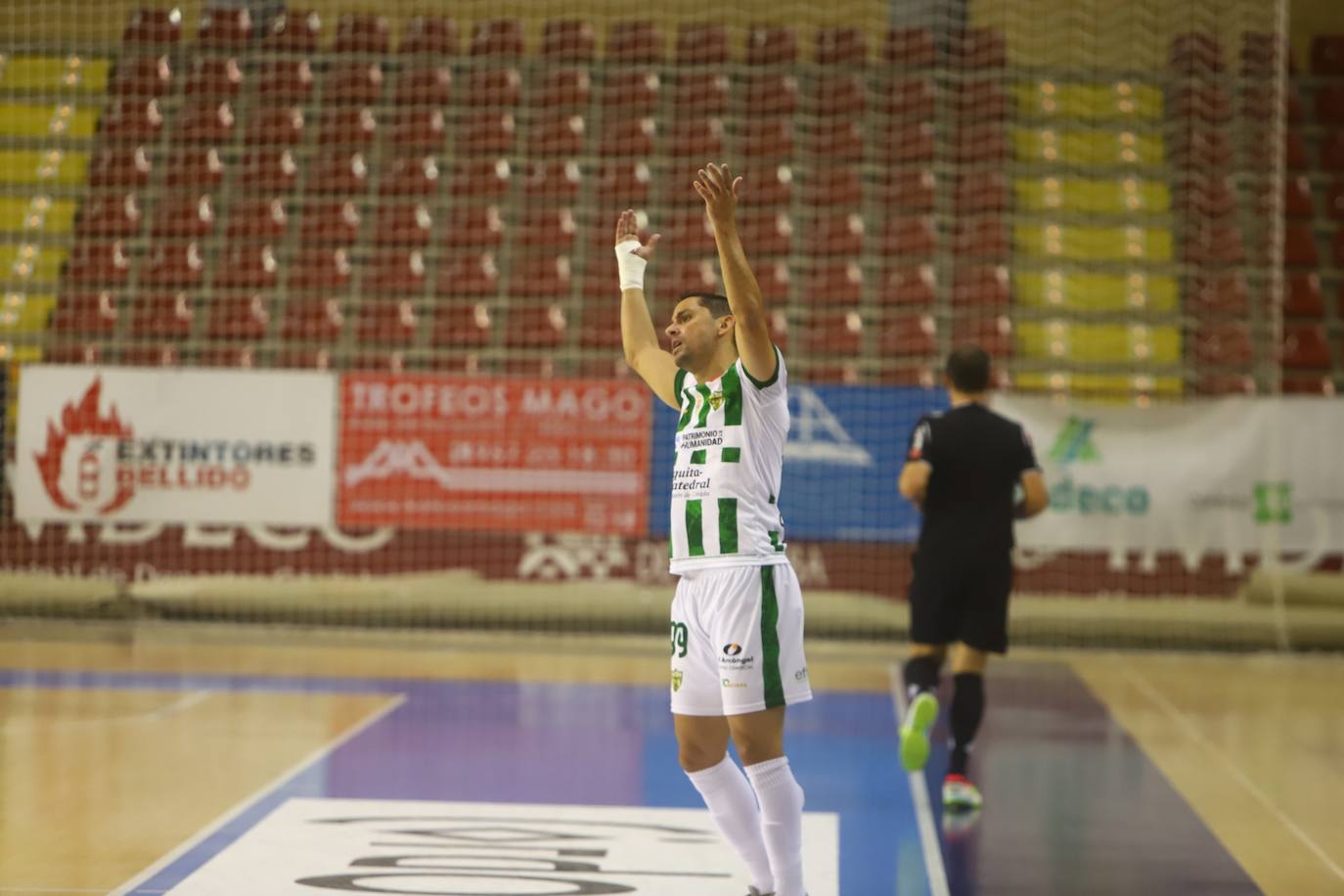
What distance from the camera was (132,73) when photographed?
16.7 metres

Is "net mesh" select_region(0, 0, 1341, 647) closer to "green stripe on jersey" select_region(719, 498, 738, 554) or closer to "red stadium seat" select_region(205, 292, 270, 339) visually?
"red stadium seat" select_region(205, 292, 270, 339)

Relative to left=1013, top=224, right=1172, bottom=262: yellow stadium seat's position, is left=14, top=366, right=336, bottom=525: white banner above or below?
below

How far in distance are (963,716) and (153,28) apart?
13.6 metres

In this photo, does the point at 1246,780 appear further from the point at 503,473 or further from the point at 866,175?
the point at 866,175

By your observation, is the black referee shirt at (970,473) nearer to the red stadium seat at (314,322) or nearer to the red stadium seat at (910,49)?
the red stadium seat at (314,322)

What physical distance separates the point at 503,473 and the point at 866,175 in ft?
18.1

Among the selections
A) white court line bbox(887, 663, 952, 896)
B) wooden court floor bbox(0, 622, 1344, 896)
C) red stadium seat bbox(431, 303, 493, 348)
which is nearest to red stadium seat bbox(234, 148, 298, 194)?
red stadium seat bbox(431, 303, 493, 348)

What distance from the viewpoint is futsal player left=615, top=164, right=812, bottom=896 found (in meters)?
4.32

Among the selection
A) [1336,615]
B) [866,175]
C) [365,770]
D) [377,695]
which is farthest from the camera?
[866,175]

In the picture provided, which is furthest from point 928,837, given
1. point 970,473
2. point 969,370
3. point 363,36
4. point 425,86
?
point 363,36

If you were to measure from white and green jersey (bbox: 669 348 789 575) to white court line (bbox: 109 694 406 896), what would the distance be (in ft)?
6.52

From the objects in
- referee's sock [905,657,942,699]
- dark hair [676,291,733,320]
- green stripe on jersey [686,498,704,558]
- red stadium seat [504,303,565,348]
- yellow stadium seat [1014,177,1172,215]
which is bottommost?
referee's sock [905,657,942,699]

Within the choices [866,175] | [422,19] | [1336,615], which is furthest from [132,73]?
[1336,615]

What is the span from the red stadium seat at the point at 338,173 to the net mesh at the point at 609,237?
0.03 metres
